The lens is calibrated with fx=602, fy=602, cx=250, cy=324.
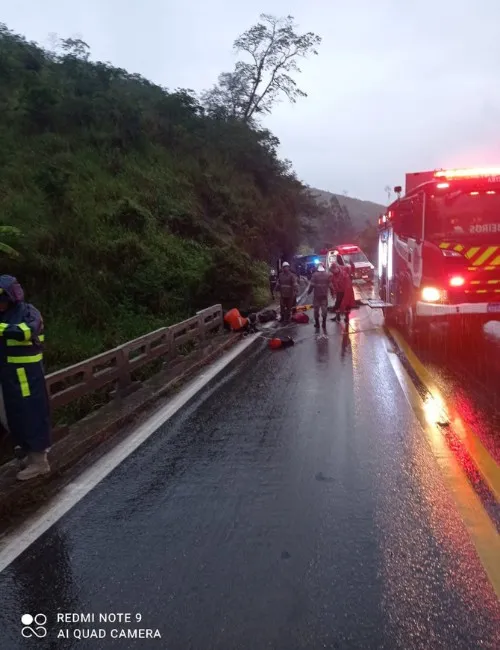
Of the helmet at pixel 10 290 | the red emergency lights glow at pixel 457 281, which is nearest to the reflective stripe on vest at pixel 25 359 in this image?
the helmet at pixel 10 290

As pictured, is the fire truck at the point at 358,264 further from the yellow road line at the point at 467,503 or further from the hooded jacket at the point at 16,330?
the hooded jacket at the point at 16,330

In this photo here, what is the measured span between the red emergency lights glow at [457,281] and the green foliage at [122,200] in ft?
23.9

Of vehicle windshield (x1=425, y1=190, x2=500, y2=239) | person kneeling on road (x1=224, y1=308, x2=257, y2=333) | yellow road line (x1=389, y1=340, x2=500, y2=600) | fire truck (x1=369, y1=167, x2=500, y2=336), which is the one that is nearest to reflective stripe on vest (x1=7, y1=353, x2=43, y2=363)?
yellow road line (x1=389, y1=340, x2=500, y2=600)

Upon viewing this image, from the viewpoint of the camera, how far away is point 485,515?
4191 millimetres

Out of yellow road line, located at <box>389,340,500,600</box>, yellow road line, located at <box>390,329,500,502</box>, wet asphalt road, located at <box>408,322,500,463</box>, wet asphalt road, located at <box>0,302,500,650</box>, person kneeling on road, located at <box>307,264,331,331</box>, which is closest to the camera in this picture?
wet asphalt road, located at <box>0,302,500,650</box>

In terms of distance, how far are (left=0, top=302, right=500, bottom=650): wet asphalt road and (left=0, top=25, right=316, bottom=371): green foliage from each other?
7164 mm

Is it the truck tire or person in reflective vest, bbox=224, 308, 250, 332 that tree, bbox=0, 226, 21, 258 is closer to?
person in reflective vest, bbox=224, 308, 250, 332

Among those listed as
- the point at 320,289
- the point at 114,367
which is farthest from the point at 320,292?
the point at 114,367

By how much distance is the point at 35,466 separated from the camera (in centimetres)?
496

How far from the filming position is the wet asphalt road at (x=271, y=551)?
119 inches

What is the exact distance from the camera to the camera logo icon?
3080 millimetres

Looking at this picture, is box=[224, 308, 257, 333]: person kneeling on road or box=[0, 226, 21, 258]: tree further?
box=[224, 308, 257, 333]: person kneeling on road

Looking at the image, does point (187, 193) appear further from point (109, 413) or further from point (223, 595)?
point (223, 595)

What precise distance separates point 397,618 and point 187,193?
27810mm
